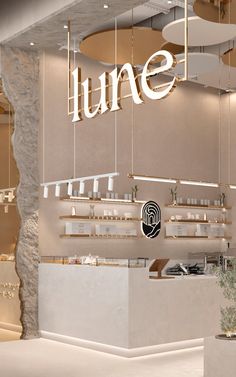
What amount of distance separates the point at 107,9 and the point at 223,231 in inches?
261

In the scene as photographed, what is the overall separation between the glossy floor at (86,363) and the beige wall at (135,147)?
2.00 metres

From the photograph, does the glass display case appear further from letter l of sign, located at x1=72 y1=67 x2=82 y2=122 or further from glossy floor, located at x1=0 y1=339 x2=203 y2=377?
letter l of sign, located at x1=72 y1=67 x2=82 y2=122

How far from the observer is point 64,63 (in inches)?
392

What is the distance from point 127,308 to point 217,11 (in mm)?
3713

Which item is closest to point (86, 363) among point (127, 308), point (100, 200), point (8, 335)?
point (127, 308)

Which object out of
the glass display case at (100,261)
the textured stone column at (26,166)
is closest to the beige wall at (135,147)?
the textured stone column at (26,166)

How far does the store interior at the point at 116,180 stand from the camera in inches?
294

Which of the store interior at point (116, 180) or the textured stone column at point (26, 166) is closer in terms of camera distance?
the store interior at point (116, 180)

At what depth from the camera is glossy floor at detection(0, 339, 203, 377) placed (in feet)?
21.3

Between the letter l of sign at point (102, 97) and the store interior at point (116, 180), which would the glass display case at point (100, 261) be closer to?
the store interior at point (116, 180)

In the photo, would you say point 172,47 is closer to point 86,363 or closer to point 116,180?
point 116,180

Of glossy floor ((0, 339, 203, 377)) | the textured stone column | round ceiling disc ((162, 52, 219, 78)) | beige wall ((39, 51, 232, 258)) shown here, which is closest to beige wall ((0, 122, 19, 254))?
the textured stone column

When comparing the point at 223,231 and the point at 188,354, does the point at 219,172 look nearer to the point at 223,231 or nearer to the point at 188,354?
the point at 223,231

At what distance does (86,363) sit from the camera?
705 cm
